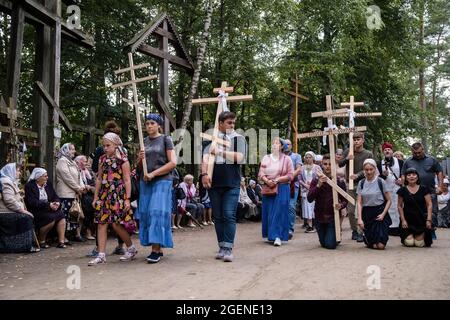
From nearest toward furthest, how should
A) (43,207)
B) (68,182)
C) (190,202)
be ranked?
(43,207)
(68,182)
(190,202)

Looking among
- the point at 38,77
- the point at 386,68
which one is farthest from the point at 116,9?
the point at 386,68

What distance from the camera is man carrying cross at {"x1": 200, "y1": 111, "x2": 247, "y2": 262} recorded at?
6484mm

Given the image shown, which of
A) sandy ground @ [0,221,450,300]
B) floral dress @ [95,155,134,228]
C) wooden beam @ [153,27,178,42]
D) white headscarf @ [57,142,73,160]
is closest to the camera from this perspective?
sandy ground @ [0,221,450,300]

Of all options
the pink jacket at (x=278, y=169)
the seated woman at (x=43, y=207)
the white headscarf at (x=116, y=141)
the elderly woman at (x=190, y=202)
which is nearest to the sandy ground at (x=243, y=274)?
the seated woman at (x=43, y=207)

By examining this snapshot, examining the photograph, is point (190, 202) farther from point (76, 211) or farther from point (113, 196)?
point (113, 196)

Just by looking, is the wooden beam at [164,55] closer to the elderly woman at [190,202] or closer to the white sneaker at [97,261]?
the elderly woman at [190,202]

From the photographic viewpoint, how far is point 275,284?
4.82m

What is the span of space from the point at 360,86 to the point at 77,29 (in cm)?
1417

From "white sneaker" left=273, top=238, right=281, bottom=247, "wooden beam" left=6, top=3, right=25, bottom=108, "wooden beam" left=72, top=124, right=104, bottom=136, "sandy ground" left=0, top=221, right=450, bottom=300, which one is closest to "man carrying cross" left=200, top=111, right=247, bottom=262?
"sandy ground" left=0, top=221, right=450, bottom=300

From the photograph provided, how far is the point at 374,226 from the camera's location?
8016 millimetres

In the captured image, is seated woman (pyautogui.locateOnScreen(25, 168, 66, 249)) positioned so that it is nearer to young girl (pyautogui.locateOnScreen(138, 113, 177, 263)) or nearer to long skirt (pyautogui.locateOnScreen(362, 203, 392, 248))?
young girl (pyautogui.locateOnScreen(138, 113, 177, 263))

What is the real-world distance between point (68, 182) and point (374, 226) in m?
5.60

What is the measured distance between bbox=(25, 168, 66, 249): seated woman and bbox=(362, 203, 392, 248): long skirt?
209 inches

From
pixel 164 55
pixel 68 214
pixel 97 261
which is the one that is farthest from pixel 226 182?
pixel 164 55
